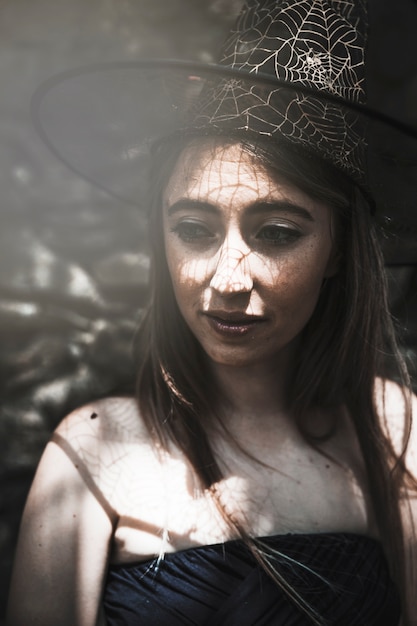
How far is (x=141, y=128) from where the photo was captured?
1346mm

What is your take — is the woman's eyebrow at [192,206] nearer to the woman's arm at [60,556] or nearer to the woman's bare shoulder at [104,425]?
the woman's bare shoulder at [104,425]

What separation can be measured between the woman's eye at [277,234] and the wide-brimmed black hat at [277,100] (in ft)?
0.43

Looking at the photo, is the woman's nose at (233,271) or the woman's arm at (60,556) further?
the woman's arm at (60,556)

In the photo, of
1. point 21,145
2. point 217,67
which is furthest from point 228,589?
point 21,145

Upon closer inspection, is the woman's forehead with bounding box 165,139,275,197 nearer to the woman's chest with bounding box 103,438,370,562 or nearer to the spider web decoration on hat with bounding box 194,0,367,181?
the spider web decoration on hat with bounding box 194,0,367,181

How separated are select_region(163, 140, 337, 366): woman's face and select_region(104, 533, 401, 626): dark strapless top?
0.35 meters

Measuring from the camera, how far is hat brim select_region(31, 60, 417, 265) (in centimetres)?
119

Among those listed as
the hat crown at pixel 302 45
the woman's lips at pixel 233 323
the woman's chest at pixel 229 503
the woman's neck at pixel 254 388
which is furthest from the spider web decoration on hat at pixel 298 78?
the woman's chest at pixel 229 503

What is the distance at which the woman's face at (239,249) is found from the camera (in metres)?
1.20

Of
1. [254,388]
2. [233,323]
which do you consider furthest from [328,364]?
[233,323]

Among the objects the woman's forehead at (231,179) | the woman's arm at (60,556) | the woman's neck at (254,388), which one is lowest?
the woman's arm at (60,556)

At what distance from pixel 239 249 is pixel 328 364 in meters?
0.39

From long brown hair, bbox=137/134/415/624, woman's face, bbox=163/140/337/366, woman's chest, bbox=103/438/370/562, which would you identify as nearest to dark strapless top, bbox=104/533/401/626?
woman's chest, bbox=103/438/370/562

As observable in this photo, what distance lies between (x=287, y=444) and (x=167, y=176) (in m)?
0.56
